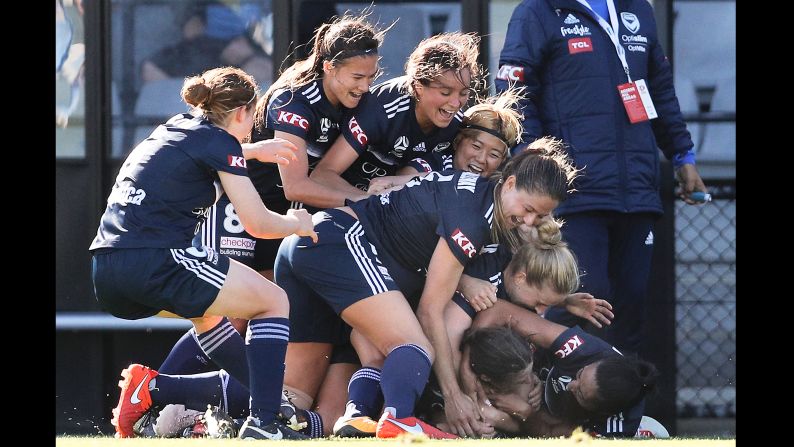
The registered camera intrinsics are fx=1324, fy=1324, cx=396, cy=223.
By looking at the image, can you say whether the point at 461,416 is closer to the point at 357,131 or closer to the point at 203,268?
the point at 203,268

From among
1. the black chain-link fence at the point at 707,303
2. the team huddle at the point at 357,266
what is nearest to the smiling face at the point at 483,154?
the team huddle at the point at 357,266

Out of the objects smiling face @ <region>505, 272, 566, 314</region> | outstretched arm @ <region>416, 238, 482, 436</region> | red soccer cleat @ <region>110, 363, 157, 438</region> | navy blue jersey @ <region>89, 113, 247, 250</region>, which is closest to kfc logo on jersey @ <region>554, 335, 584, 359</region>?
smiling face @ <region>505, 272, 566, 314</region>

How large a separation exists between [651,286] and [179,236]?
2993mm

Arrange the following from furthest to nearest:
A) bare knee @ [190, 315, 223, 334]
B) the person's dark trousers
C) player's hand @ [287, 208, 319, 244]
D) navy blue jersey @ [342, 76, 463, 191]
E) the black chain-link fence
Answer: the black chain-link fence, the person's dark trousers, navy blue jersey @ [342, 76, 463, 191], bare knee @ [190, 315, 223, 334], player's hand @ [287, 208, 319, 244]

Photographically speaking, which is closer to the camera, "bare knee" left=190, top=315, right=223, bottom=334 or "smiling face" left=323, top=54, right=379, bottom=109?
"bare knee" left=190, top=315, right=223, bottom=334

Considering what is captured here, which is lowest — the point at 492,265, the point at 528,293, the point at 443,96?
the point at 528,293

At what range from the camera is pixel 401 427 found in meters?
4.31

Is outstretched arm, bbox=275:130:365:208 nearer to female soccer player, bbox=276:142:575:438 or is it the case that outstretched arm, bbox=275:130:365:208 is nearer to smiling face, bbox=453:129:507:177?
female soccer player, bbox=276:142:575:438

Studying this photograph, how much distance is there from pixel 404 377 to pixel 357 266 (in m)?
0.50

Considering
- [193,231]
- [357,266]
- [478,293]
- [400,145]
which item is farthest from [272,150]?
[478,293]

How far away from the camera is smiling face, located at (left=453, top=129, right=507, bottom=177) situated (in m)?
5.27

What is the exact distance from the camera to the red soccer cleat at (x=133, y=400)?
494cm

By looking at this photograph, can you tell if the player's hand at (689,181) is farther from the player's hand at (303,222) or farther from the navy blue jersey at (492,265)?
the player's hand at (303,222)
